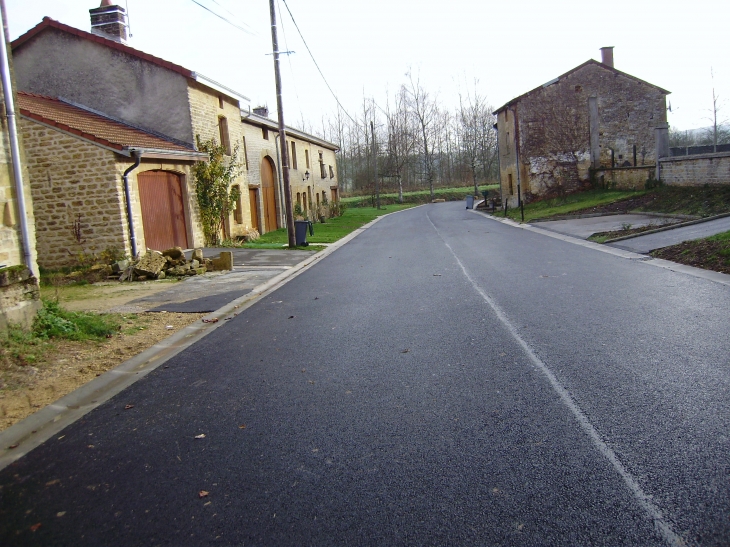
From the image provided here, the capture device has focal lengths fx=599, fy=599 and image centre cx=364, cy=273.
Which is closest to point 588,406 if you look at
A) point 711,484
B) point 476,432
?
point 476,432

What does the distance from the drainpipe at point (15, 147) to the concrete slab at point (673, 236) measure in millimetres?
12821

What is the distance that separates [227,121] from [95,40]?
5619 mm

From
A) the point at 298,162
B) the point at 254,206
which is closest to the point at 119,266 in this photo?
the point at 254,206

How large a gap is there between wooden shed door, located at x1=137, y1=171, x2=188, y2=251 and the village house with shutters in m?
0.03

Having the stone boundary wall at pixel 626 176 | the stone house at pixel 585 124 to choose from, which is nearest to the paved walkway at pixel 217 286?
the stone boundary wall at pixel 626 176

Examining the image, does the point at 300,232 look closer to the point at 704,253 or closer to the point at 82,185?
the point at 82,185

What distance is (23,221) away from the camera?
8.27 metres

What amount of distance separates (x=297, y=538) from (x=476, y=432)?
167 cm

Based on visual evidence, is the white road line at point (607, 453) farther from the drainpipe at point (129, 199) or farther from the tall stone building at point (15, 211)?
the drainpipe at point (129, 199)

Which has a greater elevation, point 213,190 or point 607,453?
point 213,190

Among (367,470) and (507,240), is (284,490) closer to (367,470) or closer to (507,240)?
(367,470)

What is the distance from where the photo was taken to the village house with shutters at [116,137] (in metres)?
16.0

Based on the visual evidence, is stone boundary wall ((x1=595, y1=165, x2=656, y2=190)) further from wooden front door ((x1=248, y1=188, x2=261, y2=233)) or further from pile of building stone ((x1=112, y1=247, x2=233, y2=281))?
pile of building stone ((x1=112, y1=247, x2=233, y2=281))

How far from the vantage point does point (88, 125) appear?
57.7 feet
